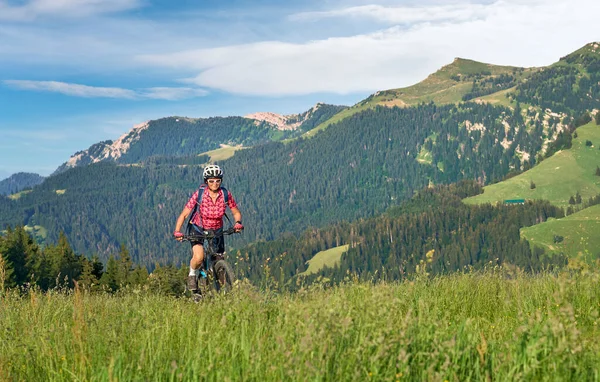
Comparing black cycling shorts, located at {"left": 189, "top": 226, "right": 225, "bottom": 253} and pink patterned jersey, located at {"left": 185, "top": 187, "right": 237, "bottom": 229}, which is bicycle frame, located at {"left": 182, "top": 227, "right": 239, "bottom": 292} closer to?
black cycling shorts, located at {"left": 189, "top": 226, "right": 225, "bottom": 253}

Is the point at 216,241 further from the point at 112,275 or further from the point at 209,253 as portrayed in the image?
the point at 112,275

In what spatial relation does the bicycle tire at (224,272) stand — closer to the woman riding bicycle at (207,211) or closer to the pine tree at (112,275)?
the woman riding bicycle at (207,211)

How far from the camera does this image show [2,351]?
6082 mm

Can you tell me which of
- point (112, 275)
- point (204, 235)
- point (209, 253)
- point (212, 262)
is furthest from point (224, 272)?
point (112, 275)

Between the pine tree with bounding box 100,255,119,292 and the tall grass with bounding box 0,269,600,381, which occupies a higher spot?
the tall grass with bounding box 0,269,600,381

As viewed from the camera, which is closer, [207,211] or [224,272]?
[224,272]

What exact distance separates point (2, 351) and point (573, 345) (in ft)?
19.2

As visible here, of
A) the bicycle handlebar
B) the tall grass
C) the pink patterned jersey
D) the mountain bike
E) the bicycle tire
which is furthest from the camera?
the pink patterned jersey

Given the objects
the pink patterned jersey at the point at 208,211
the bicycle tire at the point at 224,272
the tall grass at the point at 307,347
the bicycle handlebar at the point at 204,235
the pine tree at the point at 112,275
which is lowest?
the pine tree at the point at 112,275

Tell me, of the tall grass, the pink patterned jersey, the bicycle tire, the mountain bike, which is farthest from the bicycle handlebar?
the tall grass

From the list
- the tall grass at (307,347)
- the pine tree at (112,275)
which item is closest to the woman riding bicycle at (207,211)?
the tall grass at (307,347)

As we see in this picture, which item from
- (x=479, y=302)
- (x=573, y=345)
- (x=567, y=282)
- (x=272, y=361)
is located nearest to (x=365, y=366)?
(x=272, y=361)

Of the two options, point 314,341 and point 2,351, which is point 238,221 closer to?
point 2,351

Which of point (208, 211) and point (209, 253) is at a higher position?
point (208, 211)
